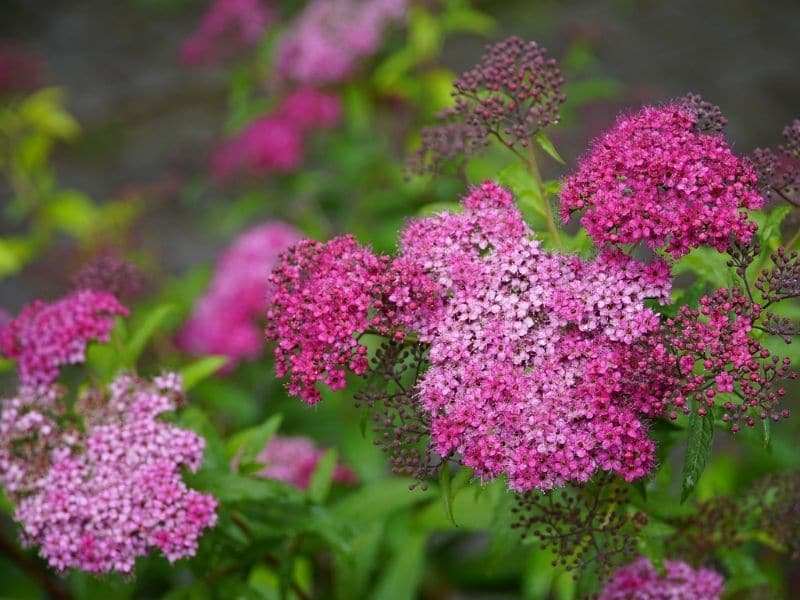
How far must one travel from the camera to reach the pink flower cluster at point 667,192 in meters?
1.59

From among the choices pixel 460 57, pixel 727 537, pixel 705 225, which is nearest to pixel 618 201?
pixel 705 225

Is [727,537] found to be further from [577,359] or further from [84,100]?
[84,100]

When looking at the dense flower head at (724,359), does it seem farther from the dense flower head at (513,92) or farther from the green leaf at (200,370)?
the green leaf at (200,370)

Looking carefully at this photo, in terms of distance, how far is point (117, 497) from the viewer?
1850 millimetres

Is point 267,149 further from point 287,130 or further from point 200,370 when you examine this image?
point 200,370

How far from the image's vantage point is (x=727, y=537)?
208 centimetres

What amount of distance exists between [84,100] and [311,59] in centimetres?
401

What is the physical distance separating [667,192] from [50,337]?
52.1 inches

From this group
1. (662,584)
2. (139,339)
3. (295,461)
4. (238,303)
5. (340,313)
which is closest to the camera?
(340,313)

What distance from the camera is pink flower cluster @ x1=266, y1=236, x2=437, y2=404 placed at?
5.53 ft

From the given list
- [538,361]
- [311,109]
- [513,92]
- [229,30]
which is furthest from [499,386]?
[229,30]

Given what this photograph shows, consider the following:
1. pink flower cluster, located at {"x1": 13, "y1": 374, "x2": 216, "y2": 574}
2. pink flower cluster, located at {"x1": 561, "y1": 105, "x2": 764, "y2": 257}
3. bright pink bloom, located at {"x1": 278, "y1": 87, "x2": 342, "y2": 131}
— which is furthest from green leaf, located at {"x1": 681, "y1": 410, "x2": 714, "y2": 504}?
bright pink bloom, located at {"x1": 278, "y1": 87, "x2": 342, "y2": 131}

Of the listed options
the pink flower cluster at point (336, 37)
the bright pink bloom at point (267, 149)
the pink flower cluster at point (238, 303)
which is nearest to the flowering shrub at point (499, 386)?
the pink flower cluster at point (238, 303)

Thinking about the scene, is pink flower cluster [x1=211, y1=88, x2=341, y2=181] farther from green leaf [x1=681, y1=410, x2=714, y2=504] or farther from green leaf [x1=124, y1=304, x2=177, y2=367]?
green leaf [x1=681, y1=410, x2=714, y2=504]
